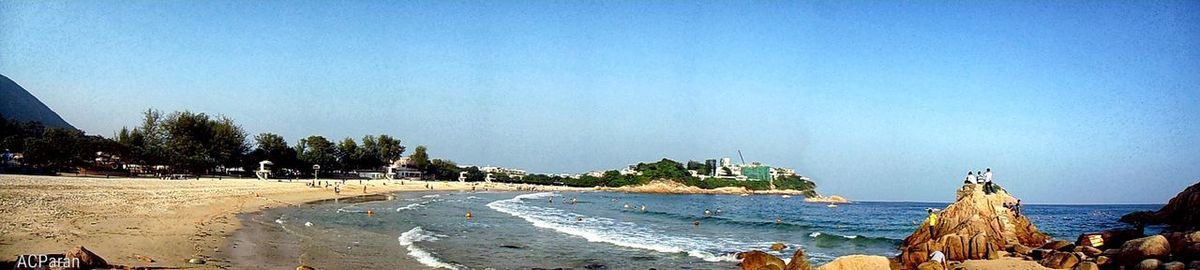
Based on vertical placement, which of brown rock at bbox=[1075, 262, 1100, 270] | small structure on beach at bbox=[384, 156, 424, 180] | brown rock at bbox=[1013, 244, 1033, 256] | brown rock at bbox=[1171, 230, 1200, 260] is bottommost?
brown rock at bbox=[1013, 244, 1033, 256]

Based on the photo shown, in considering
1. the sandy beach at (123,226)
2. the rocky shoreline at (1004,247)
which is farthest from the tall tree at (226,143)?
the rocky shoreline at (1004,247)

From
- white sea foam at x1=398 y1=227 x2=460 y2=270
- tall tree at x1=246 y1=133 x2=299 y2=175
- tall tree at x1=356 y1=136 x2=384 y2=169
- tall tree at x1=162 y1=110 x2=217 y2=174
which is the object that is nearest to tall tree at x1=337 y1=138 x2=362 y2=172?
tall tree at x1=356 y1=136 x2=384 y2=169

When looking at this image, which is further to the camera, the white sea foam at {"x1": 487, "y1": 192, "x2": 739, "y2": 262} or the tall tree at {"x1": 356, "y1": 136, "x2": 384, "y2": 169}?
the tall tree at {"x1": 356, "y1": 136, "x2": 384, "y2": 169}

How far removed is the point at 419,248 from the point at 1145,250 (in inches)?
754

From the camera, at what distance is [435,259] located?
18.4 meters

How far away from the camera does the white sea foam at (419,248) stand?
57.1 ft

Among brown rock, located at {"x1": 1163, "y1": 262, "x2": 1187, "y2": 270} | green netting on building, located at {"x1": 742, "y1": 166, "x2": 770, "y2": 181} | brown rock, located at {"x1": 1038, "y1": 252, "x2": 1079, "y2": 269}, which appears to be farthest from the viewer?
green netting on building, located at {"x1": 742, "y1": 166, "x2": 770, "y2": 181}

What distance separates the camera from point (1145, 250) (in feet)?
45.7

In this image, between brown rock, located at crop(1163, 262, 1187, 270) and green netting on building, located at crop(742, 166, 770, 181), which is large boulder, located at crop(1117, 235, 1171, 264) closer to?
brown rock, located at crop(1163, 262, 1187, 270)

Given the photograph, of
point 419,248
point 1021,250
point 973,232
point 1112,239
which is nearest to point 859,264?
point 973,232

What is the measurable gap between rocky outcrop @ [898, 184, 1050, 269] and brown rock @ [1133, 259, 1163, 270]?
12.7 feet

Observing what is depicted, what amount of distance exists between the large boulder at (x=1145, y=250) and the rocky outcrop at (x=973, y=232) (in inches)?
114

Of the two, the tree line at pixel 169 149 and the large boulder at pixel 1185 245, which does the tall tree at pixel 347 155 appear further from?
the large boulder at pixel 1185 245

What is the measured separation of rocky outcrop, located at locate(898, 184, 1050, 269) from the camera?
1702 centimetres
